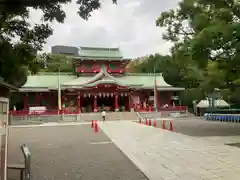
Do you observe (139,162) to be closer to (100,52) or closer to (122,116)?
(122,116)

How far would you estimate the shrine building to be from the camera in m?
35.2

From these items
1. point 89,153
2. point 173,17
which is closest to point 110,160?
point 89,153

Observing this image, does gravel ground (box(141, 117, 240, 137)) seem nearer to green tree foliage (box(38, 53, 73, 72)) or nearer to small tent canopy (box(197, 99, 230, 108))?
small tent canopy (box(197, 99, 230, 108))

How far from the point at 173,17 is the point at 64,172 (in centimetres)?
1627

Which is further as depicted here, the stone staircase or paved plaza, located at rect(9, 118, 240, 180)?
the stone staircase

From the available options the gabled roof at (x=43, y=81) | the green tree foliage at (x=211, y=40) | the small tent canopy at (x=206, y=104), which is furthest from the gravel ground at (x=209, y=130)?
the gabled roof at (x=43, y=81)

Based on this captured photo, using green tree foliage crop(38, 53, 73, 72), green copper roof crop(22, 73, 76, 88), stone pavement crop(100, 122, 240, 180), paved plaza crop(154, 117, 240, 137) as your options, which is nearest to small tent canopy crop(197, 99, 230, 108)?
paved plaza crop(154, 117, 240, 137)

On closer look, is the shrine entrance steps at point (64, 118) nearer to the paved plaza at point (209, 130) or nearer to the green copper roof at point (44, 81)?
the green copper roof at point (44, 81)

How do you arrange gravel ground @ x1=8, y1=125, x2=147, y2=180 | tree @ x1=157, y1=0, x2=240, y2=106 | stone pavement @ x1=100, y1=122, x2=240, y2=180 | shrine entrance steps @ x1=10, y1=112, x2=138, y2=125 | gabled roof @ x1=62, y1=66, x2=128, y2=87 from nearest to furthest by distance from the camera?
stone pavement @ x1=100, y1=122, x2=240, y2=180
gravel ground @ x1=8, y1=125, x2=147, y2=180
tree @ x1=157, y1=0, x2=240, y2=106
shrine entrance steps @ x1=10, y1=112, x2=138, y2=125
gabled roof @ x1=62, y1=66, x2=128, y2=87

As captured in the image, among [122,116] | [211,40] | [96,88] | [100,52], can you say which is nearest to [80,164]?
[211,40]

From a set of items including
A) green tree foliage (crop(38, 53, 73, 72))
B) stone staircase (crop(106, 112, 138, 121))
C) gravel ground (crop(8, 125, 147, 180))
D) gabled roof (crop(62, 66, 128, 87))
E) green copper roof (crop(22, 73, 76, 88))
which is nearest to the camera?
gravel ground (crop(8, 125, 147, 180))

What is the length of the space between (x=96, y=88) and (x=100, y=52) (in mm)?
9626

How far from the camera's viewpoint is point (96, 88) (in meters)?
35.4

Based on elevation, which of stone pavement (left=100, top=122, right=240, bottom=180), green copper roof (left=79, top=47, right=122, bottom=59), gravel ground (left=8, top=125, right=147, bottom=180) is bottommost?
gravel ground (left=8, top=125, right=147, bottom=180)
